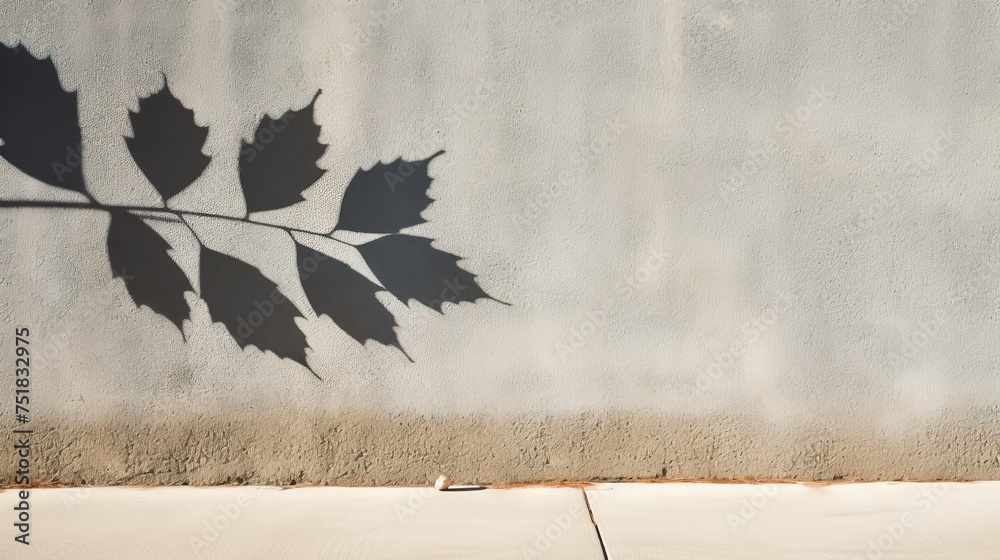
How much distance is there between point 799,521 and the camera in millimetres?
2725

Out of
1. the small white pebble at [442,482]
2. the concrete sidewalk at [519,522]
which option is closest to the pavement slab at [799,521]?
the concrete sidewalk at [519,522]

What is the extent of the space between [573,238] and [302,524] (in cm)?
159

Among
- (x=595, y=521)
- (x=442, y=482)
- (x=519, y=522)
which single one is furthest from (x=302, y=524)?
(x=595, y=521)

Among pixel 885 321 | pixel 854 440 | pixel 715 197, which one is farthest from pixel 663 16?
pixel 854 440

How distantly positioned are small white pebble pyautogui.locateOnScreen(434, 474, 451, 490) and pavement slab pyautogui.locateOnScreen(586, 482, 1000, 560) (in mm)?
606

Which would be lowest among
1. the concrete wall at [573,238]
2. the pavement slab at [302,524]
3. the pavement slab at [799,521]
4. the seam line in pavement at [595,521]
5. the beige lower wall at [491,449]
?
the pavement slab at [799,521]

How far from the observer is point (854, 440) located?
123 inches

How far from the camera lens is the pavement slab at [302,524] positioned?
2.47 m

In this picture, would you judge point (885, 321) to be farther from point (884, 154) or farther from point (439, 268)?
point (439, 268)

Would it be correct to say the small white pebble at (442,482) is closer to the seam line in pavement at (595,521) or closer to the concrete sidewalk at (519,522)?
the concrete sidewalk at (519,522)

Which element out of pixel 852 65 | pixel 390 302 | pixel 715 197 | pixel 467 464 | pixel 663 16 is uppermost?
pixel 663 16

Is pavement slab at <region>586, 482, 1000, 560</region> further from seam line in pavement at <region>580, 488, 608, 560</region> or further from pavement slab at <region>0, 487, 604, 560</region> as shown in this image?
pavement slab at <region>0, 487, 604, 560</region>

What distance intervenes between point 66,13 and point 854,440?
3.87 metres

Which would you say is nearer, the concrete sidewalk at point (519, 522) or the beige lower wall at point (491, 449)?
the concrete sidewalk at point (519, 522)
